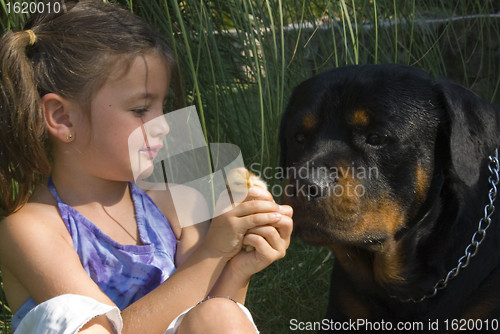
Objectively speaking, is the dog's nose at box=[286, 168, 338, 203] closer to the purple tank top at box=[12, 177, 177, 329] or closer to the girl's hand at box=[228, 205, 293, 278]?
the girl's hand at box=[228, 205, 293, 278]

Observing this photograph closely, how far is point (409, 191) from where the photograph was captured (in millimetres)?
1736

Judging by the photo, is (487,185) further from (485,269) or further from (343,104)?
(343,104)

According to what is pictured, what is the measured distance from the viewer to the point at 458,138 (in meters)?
1.71

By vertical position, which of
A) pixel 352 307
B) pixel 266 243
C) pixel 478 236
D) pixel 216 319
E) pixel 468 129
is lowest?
pixel 352 307

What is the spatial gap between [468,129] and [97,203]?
1201 millimetres

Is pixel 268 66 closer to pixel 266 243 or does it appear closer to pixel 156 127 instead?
pixel 156 127

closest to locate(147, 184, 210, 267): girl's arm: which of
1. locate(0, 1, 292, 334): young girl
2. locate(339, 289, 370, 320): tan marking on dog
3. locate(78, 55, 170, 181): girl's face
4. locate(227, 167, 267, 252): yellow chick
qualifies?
locate(0, 1, 292, 334): young girl

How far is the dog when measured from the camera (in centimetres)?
167

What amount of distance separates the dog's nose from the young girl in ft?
0.55

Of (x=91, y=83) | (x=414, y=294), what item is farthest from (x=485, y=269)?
(x=91, y=83)

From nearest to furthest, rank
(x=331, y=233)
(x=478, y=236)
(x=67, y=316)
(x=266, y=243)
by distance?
1. (x=67, y=316)
2. (x=266, y=243)
3. (x=331, y=233)
4. (x=478, y=236)

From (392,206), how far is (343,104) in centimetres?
37

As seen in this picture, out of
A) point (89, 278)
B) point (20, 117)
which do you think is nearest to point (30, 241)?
point (89, 278)

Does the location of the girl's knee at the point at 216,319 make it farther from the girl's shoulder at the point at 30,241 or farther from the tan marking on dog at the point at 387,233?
the tan marking on dog at the point at 387,233
